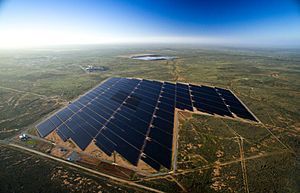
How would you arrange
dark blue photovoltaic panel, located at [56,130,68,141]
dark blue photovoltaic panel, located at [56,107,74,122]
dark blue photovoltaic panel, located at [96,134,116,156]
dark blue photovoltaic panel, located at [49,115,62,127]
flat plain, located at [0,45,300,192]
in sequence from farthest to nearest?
dark blue photovoltaic panel, located at [56,107,74,122]
dark blue photovoltaic panel, located at [49,115,62,127]
dark blue photovoltaic panel, located at [56,130,68,141]
dark blue photovoltaic panel, located at [96,134,116,156]
flat plain, located at [0,45,300,192]

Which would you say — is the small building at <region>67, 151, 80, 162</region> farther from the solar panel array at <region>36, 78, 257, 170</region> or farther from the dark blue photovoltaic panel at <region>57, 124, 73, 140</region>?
the dark blue photovoltaic panel at <region>57, 124, 73, 140</region>

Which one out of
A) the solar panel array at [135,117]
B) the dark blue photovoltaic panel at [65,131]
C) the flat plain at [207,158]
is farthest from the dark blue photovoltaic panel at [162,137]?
the dark blue photovoltaic panel at [65,131]

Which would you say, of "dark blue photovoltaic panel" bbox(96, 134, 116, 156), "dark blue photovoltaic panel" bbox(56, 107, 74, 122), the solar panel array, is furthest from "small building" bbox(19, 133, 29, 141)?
"dark blue photovoltaic panel" bbox(96, 134, 116, 156)

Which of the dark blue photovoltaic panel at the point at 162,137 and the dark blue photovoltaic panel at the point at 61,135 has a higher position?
the dark blue photovoltaic panel at the point at 162,137

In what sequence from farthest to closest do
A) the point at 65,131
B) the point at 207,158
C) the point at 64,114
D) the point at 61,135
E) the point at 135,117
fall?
the point at 64,114
the point at 135,117
the point at 65,131
the point at 61,135
the point at 207,158

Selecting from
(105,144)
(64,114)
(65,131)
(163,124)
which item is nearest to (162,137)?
(163,124)

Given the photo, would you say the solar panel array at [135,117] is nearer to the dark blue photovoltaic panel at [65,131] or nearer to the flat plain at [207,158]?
the dark blue photovoltaic panel at [65,131]

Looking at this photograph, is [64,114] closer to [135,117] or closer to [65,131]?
[65,131]

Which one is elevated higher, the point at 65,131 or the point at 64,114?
the point at 64,114

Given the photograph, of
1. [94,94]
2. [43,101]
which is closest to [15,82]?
[43,101]
